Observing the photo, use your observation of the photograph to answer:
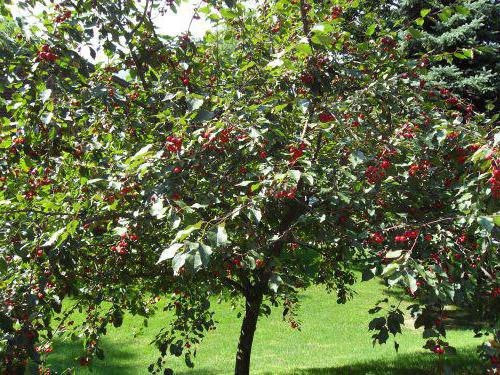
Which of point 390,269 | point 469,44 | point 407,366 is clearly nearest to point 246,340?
point 407,366

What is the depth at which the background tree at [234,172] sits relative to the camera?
272 cm

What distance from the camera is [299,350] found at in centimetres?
823

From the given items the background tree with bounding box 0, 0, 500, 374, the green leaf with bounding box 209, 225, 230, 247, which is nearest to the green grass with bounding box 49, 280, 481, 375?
the background tree with bounding box 0, 0, 500, 374

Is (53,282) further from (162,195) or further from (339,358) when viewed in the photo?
(339,358)

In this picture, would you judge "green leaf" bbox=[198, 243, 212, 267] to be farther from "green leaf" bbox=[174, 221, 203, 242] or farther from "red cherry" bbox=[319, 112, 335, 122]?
"red cherry" bbox=[319, 112, 335, 122]

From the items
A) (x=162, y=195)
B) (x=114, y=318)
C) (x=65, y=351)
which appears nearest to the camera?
(x=162, y=195)

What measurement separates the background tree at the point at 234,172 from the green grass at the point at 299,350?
10.7 ft

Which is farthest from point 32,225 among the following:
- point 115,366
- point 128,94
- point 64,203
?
point 115,366

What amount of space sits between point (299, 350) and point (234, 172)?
18.3 ft

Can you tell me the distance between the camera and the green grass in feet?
22.2

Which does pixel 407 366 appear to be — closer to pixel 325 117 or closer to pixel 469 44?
pixel 325 117

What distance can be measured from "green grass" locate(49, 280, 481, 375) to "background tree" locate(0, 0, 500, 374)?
3248 millimetres

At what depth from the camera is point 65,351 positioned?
26.4 feet

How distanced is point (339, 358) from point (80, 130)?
5.73 metres
